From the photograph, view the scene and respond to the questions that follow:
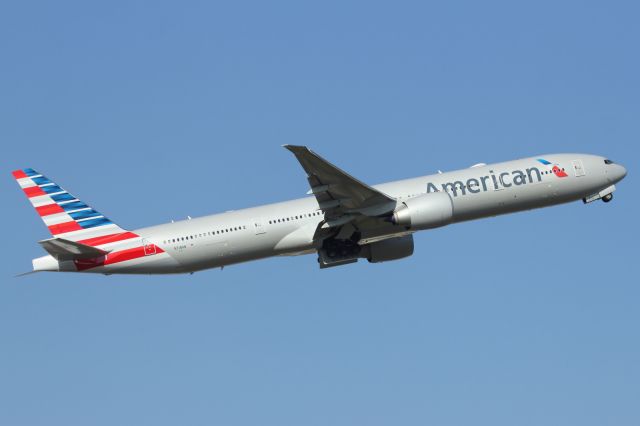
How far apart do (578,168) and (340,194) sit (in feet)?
48.6

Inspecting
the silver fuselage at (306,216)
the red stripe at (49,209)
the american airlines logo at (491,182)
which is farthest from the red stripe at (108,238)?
the american airlines logo at (491,182)

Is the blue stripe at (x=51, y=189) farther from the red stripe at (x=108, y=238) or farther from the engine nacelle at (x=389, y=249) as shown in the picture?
the engine nacelle at (x=389, y=249)

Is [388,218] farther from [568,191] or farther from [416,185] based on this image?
[568,191]

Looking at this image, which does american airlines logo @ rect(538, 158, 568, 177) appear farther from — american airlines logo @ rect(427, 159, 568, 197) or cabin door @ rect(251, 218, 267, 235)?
cabin door @ rect(251, 218, 267, 235)

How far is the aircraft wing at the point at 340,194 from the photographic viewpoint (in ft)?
149

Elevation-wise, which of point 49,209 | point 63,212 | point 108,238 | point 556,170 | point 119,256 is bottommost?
point 119,256

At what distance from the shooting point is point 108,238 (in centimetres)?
4850

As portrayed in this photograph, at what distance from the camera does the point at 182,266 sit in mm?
Answer: 47812

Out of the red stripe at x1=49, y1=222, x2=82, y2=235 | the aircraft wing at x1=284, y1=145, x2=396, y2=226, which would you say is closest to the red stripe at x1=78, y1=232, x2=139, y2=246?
the red stripe at x1=49, y1=222, x2=82, y2=235

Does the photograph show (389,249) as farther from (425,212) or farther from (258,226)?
(258,226)

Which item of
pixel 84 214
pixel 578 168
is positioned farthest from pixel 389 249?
pixel 84 214

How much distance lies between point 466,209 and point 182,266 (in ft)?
52.2

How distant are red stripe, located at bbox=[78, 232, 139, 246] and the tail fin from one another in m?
0.06

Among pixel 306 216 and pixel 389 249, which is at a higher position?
pixel 306 216
